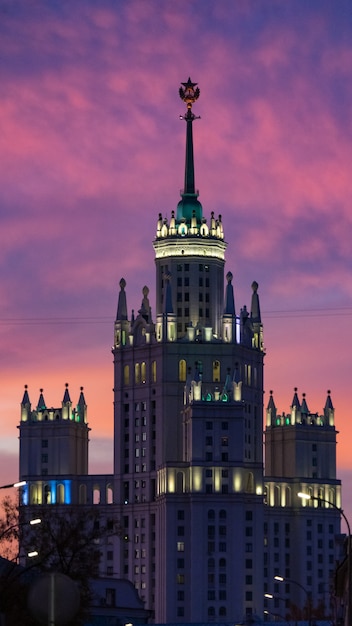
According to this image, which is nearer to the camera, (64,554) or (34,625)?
(34,625)

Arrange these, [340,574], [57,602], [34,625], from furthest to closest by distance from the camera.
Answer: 1. [340,574]
2. [34,625]
3. [57,602]

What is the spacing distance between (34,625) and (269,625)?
85.2 meters

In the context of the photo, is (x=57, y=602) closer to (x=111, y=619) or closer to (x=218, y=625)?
(x=111, y=619)

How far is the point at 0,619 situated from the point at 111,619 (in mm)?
118371

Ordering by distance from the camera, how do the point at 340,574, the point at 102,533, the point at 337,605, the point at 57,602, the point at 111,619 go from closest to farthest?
the point at 57,602 < the point at 102,533 < the point at 340,574 < the point at 337,605 < the point at 111,619

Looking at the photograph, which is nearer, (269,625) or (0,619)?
(0,619)

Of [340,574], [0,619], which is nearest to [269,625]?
[340,574]

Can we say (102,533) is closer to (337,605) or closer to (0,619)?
(337,605)

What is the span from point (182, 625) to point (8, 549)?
111713 millimetres

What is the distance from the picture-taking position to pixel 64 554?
96562 millimetres

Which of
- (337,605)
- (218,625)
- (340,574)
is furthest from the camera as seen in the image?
(218,625)

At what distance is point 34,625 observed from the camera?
278 ft

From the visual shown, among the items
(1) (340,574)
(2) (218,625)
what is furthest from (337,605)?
(2) (218,625)

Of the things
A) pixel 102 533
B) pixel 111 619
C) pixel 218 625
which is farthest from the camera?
pixel 218 625
